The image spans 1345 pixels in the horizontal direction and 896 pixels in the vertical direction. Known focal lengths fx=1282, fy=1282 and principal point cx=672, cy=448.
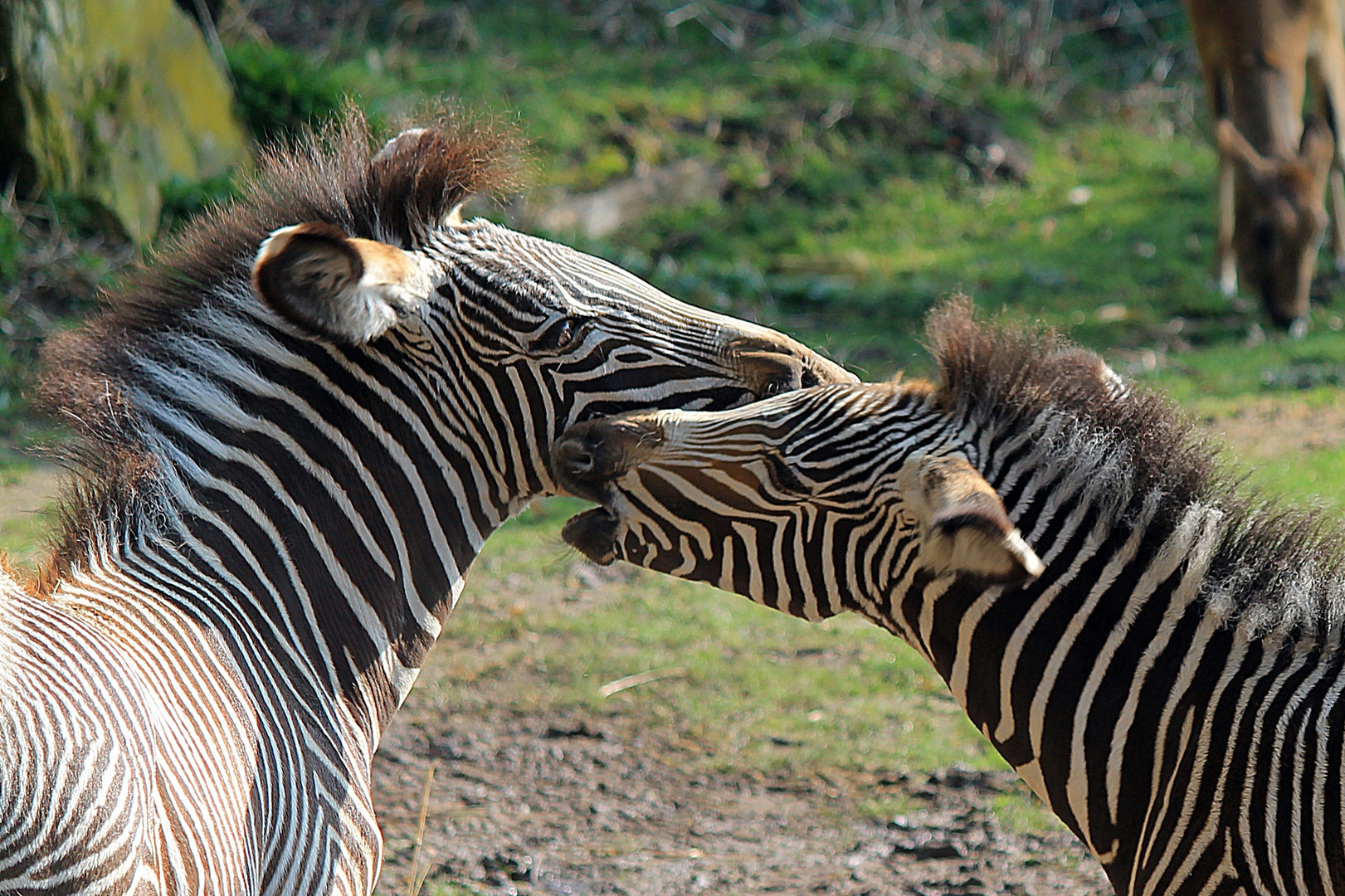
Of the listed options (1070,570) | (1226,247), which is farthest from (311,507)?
(1226,247)

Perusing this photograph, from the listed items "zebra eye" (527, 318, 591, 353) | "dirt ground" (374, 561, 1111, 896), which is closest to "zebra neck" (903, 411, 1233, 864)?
"zebra eye" (527, 318, 591, 353)

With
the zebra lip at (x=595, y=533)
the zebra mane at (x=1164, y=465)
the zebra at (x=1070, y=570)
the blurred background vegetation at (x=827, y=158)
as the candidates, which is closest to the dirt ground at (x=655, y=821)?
the zebra at (x=1070, y=570)

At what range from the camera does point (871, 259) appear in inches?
462

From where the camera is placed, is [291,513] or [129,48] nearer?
[291,513]

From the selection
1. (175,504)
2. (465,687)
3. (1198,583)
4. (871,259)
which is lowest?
(465,687)

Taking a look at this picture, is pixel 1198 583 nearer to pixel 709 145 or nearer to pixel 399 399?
pixel 399 399

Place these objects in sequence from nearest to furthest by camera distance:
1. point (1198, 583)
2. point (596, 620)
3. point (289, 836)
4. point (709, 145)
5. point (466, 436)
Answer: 1. point (289, 836)
2. point (1198, 583)
3. point (466, 436)
4. point (596, 620)
5. point (709, 145)

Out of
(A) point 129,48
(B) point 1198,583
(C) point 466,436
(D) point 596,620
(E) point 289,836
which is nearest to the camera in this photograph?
(E) point 289,836

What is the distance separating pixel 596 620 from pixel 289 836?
380 cm

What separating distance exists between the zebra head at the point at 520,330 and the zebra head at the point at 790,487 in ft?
0.28

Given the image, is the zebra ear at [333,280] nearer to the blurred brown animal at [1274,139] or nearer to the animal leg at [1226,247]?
the blurred brown animal at [1274,139]

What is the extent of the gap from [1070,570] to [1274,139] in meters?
11.0

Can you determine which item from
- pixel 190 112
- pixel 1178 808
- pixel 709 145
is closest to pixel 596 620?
pixel 1178 808

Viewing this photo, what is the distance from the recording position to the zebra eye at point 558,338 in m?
2.69
